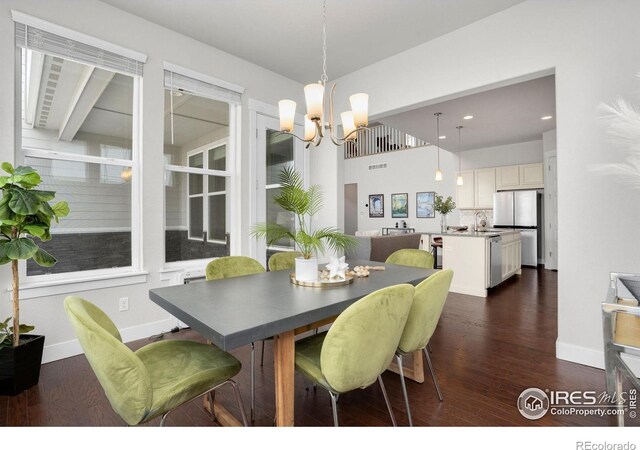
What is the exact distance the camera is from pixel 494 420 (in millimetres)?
1781

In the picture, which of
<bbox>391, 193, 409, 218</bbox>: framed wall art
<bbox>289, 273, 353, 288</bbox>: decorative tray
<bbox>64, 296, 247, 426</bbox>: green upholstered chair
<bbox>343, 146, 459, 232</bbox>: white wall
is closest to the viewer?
<bbox>64, 296, 247, 426</bbox>: green upholstered chair

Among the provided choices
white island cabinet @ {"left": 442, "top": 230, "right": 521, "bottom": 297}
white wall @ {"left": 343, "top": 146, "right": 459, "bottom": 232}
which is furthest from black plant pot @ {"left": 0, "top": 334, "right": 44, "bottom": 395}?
white wall @ {"left": 343, "top": 146, "right": 459, "bottom": 232}

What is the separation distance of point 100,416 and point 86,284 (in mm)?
1263

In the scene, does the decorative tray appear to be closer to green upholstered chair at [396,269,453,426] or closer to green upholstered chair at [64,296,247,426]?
green upholstered chair at [396,269,453,426]

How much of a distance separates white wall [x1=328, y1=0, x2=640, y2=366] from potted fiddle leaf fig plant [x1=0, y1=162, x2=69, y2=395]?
3667mm

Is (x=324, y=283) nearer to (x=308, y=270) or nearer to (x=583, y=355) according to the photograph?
(x=308, y=270)

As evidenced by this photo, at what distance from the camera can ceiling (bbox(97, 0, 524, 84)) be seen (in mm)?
2764

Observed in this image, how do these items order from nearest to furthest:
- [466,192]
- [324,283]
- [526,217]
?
[324,283], [526,217], [466,192]

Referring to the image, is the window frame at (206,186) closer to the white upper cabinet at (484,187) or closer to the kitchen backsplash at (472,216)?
the white upper cabinet at (484,187)

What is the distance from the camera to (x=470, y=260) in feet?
16.0

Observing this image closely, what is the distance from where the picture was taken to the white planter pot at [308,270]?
6.45 ft

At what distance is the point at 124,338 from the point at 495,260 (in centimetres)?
495

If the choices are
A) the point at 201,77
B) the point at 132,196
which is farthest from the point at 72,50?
the point at 132,196
